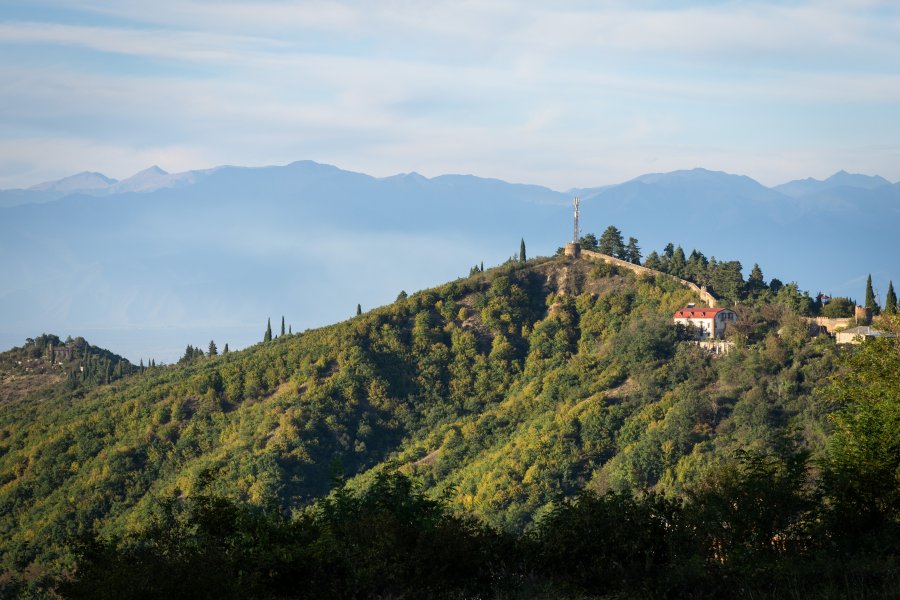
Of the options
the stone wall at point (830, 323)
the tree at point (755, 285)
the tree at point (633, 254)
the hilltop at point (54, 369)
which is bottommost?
the hilltop at point (54, 369)

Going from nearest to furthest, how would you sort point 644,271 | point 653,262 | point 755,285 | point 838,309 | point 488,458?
point 488,458 < point 838,309 < point 755,285 < point 644,271 < point 653,262

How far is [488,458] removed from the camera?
240 feet

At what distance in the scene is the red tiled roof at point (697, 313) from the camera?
76.6m

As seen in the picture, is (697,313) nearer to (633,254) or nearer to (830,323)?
(830,323)

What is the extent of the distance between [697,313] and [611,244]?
67.5ft

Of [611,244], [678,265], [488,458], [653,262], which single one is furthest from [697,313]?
[611,244]

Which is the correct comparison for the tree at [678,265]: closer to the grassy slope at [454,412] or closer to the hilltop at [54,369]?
the grassy slope at [454,412]

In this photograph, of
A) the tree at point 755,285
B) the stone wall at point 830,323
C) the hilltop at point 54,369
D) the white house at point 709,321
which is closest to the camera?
the stone wall at point 830,323

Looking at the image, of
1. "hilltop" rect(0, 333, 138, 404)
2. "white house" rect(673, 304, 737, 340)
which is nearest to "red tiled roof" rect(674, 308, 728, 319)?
"white house" rect(673, 304, 737, 340)

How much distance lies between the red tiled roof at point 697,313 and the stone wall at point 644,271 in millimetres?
Answer: 1738

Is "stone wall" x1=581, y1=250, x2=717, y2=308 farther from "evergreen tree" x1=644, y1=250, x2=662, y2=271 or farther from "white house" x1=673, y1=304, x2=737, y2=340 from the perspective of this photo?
"white house" x1=673, y1=304, x2=737, y2=340

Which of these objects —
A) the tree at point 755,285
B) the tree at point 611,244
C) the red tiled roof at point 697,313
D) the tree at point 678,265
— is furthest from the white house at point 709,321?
the tree at point 611,244

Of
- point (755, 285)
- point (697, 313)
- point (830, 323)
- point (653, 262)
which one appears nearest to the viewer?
point (830, 323)

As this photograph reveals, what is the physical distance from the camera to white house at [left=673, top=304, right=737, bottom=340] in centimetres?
7638
